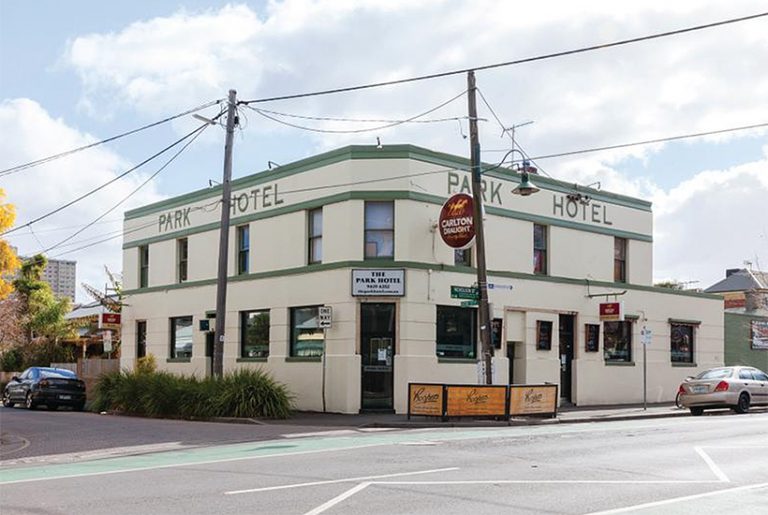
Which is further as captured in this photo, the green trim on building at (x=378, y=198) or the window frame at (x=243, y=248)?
the window frame at (x=243, y=248)

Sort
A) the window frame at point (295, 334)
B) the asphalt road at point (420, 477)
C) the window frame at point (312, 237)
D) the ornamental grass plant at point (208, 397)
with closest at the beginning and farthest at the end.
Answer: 1. the asphalt road at point (420, 477)
2. the ornamental grass plant at point (208, 397)
3. the window frame at point (295, 334)
4. the window frame at point (312, 237)

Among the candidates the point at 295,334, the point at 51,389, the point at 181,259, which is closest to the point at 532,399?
the point at 295,334

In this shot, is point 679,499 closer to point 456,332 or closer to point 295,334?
point 456,332

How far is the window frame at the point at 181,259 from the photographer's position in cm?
3309

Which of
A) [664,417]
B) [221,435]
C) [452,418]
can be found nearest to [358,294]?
[452,418]

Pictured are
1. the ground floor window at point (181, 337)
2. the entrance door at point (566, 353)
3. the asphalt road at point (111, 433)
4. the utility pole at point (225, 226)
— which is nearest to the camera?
the asphalt road at point (111, 433)

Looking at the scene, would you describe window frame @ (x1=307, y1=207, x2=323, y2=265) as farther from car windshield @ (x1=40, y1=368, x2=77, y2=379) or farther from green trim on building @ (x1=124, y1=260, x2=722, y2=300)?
car windshield @ (x1=40, y1=368, x2=77, y2=379)

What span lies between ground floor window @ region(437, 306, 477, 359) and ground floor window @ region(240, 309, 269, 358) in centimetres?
592

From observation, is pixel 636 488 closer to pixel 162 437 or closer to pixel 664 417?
pixel 162 437

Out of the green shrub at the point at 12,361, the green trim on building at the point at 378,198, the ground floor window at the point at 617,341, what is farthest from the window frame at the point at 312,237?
the green shrub at the point at 12,361

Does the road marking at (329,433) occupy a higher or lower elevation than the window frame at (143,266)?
lower

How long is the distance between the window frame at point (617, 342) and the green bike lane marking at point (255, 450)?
9.78 meters

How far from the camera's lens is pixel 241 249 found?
30422mm

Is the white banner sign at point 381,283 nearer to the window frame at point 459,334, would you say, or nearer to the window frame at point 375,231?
the window frame at point 375,231
